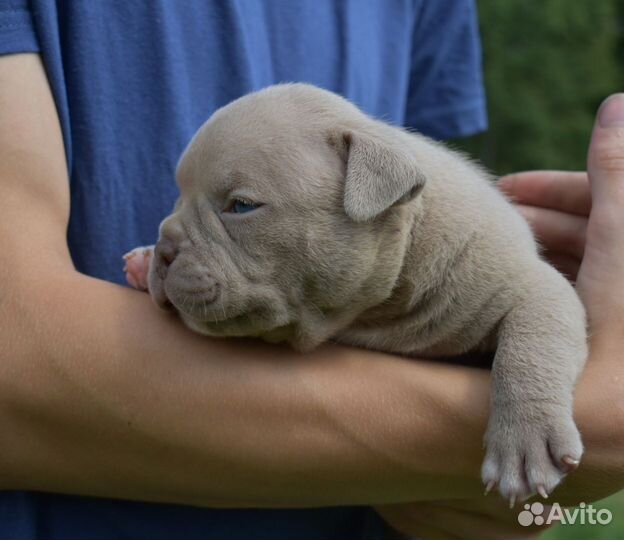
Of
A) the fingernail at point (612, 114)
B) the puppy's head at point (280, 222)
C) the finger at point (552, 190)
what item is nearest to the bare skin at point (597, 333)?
the fingernail at point (612, 114)

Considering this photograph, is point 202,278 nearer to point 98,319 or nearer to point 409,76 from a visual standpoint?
point 98,319

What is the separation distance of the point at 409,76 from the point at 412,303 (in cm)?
145

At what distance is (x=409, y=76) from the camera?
3586 mm

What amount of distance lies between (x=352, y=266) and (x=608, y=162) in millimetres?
924

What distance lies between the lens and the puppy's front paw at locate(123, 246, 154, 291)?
2408 mm

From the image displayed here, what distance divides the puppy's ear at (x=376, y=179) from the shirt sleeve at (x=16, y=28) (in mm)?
849

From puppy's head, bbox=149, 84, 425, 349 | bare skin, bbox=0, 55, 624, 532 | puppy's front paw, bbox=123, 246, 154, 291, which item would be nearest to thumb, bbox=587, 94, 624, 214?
bare skin, bbox=0, 55, 624, 532

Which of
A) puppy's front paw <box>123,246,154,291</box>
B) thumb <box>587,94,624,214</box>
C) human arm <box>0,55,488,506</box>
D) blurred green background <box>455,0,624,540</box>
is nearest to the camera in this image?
human arm <box>0,55,488,506</box>

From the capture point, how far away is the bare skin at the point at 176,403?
6.73ft

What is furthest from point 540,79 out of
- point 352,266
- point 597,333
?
point 352,266

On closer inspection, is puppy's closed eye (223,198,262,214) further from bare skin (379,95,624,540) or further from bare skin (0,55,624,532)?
bare skin (379,95,624,540)

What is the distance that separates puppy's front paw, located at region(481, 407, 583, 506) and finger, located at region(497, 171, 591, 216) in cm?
112

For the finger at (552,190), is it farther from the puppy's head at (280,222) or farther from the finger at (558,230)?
the puppy's head at (280,222)

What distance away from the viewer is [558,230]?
3.08 meters
